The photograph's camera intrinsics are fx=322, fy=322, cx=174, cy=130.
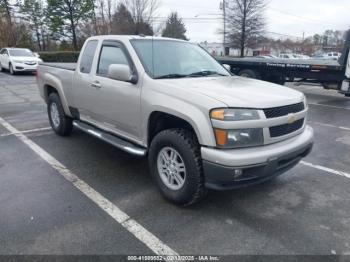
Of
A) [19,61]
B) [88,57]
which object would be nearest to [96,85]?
[88,57]

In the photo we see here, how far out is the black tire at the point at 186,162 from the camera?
129 inches

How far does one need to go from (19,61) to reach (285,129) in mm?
17725

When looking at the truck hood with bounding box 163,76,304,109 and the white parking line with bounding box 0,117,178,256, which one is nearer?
the white parking line with bounding box 0,117,178,256

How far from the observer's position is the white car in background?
1773cm

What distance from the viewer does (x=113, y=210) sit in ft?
11.5

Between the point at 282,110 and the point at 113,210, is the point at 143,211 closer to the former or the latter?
the point at 113,210

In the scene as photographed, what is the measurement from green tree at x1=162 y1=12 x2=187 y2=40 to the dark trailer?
34750 millimetres

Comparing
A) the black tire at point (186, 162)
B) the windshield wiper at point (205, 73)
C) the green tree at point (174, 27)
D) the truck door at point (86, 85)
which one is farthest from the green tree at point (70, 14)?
the black tire at point (186, 162)

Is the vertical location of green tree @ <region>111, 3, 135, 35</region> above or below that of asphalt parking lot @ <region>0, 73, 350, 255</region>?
above

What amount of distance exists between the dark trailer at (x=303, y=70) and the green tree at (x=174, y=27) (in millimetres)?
34750

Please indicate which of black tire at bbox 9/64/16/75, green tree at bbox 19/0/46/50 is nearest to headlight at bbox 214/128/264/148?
black tire at bbox 9/64/16/75

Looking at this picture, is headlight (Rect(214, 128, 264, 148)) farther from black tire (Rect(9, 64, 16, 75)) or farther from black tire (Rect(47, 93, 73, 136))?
black tire (Rect(9, 64, 16, 75))

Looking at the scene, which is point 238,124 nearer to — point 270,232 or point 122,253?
point 270,232

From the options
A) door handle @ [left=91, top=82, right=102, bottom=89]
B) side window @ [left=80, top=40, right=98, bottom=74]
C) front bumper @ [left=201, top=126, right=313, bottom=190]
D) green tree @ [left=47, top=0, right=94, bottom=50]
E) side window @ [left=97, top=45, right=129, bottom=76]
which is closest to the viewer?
front bumper @ [left=201, top=126, right=313, bottom=190]
